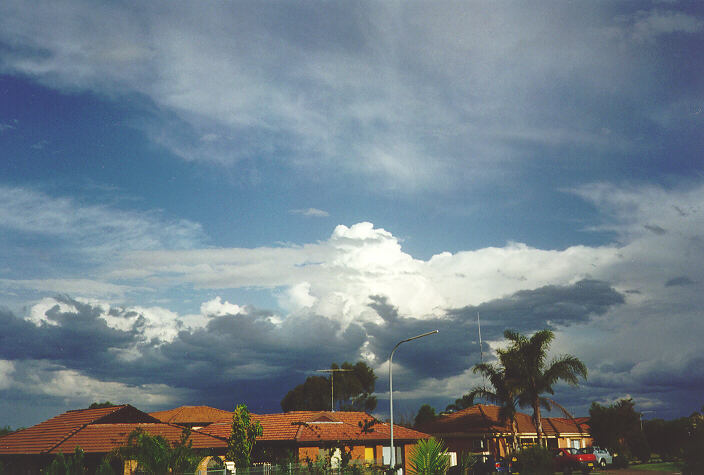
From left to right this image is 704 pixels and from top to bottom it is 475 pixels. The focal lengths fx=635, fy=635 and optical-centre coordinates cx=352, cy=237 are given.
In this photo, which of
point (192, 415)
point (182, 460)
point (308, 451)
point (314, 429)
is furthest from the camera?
point (192, 415)

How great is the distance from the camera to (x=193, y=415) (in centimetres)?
6725

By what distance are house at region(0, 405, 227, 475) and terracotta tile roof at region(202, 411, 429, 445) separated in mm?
7883

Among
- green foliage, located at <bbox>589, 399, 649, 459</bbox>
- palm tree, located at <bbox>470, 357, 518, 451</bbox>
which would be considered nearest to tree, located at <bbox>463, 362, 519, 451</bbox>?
palm tree, located at <bbox>470, 357, 518, 451</bbox>

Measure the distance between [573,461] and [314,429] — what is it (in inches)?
845

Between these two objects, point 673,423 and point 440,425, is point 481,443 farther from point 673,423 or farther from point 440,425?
point 673,423

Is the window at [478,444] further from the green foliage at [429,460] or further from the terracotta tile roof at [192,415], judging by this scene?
the green foliage at [429,460]

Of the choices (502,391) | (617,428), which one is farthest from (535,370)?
(617,428)

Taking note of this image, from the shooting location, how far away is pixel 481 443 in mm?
61562

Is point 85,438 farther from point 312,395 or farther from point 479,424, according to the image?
point 312,395

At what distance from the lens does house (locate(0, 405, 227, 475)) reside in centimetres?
3803

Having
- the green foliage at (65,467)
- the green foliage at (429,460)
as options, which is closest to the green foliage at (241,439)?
the green foliage at (65,467)

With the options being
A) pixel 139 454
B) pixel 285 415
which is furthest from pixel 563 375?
pixel 139 454

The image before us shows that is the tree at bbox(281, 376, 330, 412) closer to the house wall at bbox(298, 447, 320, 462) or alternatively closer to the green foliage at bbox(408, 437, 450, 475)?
the house wall at bbox(298, 447, 320, 462)

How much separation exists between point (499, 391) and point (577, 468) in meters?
8.84
